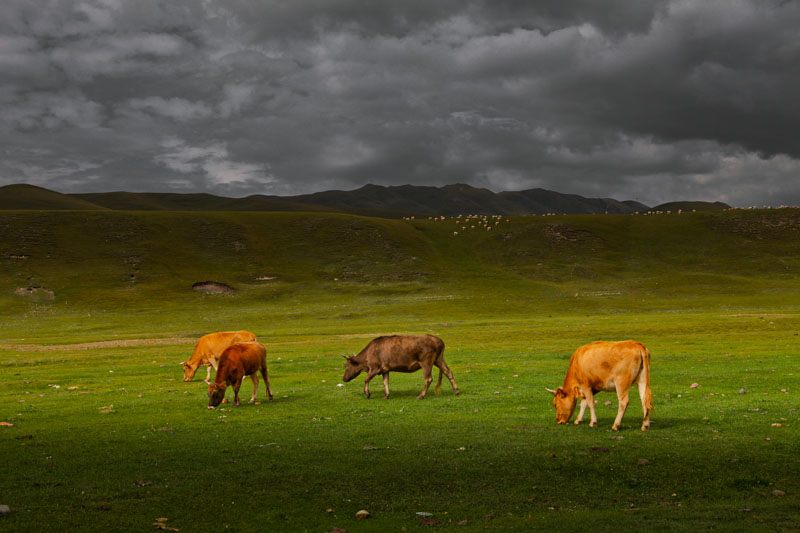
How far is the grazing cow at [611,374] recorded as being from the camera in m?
16.1

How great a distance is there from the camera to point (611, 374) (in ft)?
53.7

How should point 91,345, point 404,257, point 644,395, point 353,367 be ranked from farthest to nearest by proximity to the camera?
point 404,257 < point 91,345 < point 353,367 < point 644,395

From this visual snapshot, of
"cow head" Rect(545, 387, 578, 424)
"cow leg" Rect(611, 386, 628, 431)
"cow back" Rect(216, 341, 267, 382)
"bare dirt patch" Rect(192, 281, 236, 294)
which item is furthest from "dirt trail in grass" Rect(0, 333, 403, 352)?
"bare dirt patch" Rect(192, 281, 236, 294)

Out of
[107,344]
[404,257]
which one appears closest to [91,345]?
[107,344]

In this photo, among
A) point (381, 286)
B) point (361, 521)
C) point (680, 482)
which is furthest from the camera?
point (381, 286)

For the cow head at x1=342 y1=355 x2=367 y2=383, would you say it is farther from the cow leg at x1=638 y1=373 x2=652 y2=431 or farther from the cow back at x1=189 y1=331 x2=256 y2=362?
the cow leg at x1=638 y1=373 x2=652 y2=431

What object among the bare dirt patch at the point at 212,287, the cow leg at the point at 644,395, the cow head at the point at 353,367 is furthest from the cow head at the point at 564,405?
the bare dirt patch at the point at 212,287

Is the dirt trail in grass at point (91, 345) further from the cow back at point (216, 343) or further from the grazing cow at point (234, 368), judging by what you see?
the grazing cow at point (234, 368)

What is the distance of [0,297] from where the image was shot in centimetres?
10181

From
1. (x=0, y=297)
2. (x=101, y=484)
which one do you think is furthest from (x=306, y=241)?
(x=101, y=484)

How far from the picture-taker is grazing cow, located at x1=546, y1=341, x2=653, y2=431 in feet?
52.9

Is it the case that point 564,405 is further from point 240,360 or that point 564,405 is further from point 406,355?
point 240,360

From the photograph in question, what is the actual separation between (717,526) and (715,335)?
42732mm

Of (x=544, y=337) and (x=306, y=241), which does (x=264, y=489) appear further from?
(x=306, y=241)
